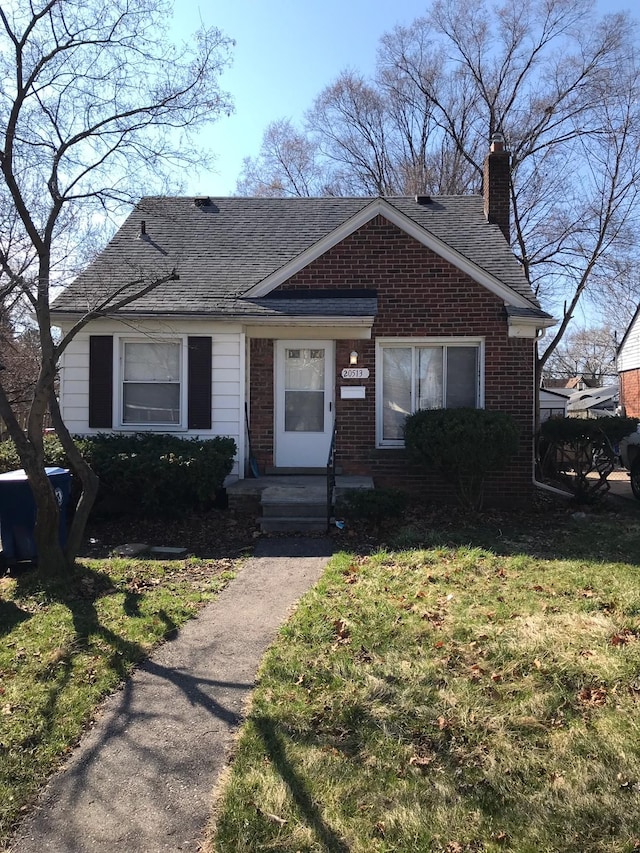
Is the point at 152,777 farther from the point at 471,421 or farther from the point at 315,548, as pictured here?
the point at 471,421

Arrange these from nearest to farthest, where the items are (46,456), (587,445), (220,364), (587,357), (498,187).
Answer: (46,456) < (587,445) < (220,364) < (498,187) < (587,357)

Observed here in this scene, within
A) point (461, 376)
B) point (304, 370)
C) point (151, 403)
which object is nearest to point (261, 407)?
point (304, 370)

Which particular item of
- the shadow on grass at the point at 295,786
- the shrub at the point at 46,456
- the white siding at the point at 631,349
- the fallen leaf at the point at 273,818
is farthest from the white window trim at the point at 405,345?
the white siding at the point at 631,349

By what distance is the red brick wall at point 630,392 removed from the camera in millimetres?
23781

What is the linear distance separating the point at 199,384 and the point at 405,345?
338cm

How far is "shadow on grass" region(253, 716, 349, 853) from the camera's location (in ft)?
8.75

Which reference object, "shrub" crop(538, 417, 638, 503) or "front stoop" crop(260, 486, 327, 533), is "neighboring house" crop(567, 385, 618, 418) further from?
"front stoop" crop(260, 486, 327, 533)

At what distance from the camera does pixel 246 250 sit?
39.3ft

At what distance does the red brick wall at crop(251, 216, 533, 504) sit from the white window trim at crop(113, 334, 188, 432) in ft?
3.68

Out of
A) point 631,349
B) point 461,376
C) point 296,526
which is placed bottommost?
point 296,526

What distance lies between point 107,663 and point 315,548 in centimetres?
349

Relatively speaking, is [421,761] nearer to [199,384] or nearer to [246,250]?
[199,384]

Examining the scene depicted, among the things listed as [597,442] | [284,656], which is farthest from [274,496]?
[597,442]

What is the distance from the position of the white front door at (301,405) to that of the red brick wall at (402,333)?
0.19 m
